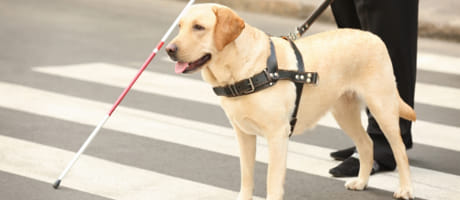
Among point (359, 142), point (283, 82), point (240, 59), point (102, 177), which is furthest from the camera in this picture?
point (102, 177)

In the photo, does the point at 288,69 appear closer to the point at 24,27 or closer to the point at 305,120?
the point at 305,120

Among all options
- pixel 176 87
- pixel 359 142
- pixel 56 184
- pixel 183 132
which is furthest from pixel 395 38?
pixel 176 87

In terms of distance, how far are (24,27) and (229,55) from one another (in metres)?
7.39

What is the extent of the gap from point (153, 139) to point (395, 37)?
1.88m

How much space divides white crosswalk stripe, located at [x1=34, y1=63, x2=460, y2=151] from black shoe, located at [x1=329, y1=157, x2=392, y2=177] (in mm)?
1164

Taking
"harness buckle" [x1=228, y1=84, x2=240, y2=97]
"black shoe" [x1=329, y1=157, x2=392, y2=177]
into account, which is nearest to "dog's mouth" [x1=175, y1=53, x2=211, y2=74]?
"harness buckle" [x1=228, y1=84, x2=240, y2=97]

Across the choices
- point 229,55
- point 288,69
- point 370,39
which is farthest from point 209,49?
point 370,39

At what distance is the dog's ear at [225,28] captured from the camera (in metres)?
4.19

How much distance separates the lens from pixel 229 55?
4.32m

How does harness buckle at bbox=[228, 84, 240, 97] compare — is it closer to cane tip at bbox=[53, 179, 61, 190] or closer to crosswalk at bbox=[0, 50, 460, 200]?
crosswalk at bbox=[0, 50, 460, 200]

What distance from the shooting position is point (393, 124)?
4.98m

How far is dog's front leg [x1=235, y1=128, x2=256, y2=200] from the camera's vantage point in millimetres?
4699

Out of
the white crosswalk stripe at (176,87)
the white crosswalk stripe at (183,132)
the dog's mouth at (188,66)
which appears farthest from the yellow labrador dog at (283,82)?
the white crosswalk stripe at (176,87)

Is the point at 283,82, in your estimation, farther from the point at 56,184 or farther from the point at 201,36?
the point at 56,184
